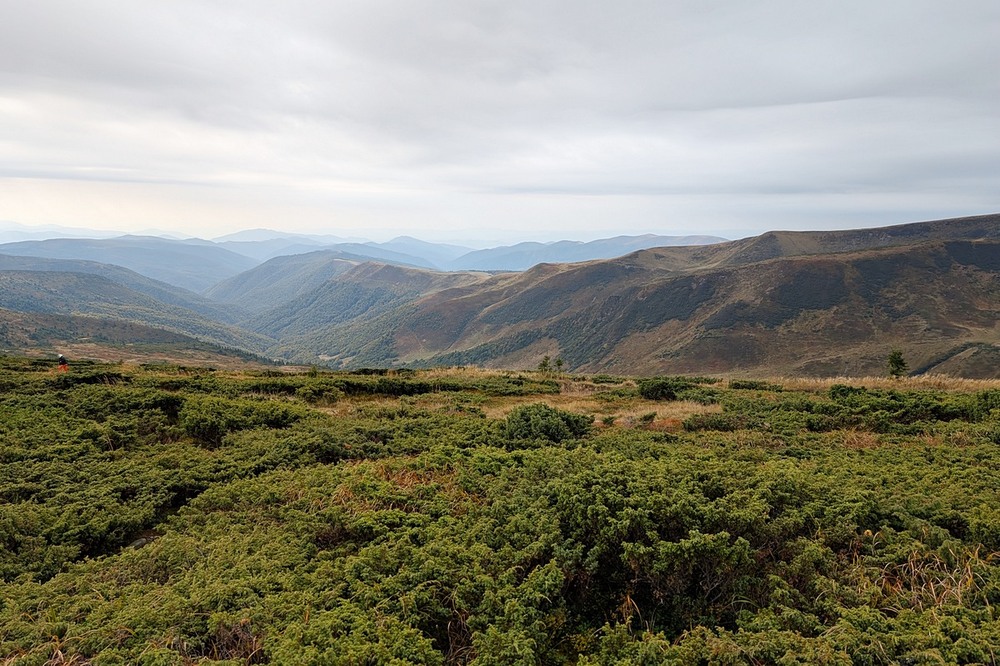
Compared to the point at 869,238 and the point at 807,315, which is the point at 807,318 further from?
the point at 869,238

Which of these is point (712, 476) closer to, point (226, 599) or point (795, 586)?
point (795, 586)

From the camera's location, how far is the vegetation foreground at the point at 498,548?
5.21 meters

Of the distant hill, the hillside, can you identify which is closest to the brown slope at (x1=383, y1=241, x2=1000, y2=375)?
the hillside

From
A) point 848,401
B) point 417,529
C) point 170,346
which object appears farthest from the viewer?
point 170,346

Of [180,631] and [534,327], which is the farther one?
[534,327]

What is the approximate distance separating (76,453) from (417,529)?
9840 millimetres

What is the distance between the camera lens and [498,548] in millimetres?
7191

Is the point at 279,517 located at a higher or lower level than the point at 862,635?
lower

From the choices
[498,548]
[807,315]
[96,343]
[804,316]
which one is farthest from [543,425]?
[96,343]

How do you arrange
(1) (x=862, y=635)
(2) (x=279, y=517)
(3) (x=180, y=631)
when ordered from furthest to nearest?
(2) (x=279, y=517) < (3) (x=180, y=631) < (1) (x=862, y=635)

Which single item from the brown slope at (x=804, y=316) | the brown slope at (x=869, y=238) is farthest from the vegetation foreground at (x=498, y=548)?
the brown slope at (x=869, y=238)

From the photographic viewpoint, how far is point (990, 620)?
4.86 metres

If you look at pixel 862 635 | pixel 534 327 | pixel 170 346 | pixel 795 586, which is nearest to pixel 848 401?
pixel 795 586

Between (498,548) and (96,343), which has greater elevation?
(498,548)
